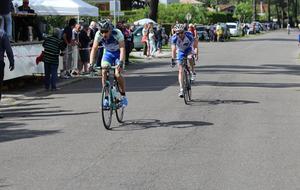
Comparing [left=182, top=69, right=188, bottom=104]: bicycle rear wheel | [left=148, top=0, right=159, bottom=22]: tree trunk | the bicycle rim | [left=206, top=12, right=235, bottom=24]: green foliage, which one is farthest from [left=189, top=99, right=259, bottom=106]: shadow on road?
[left=206, top=12, right=235, bottom=24]: green foliage

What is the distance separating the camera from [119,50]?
36.5 feet

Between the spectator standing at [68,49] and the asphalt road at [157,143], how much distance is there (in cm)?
392

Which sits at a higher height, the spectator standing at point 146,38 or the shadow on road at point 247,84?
the spectator standing at point 146,38

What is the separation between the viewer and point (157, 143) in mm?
9555

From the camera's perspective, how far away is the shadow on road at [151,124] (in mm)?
11094

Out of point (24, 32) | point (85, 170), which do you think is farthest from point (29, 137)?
point (24, 32)

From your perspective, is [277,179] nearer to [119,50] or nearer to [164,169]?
[164,169]

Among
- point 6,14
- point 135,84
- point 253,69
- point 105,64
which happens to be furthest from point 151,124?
point 253,69

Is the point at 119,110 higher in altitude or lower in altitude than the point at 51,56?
lower

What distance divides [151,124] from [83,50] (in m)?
11.5

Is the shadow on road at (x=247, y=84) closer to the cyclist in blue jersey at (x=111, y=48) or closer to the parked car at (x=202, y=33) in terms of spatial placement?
the cyclist in blue jersey at (x=111, y=48)

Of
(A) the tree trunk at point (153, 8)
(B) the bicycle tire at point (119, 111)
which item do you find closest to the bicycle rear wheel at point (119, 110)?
(B) the bicycle tire at point (119, 111)

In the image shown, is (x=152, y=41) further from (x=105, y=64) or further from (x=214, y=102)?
(x=105, y=64)

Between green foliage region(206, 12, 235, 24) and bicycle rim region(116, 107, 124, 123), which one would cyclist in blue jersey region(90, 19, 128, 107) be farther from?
green foliage region(206, 12, 235, 24)
